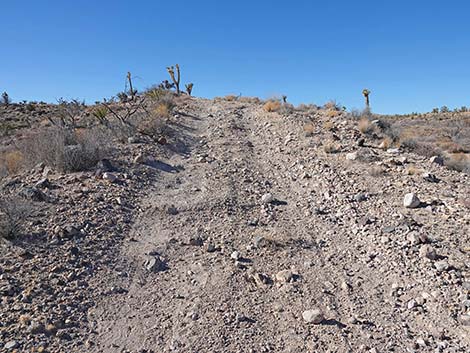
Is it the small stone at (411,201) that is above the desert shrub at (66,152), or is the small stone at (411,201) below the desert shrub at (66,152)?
below

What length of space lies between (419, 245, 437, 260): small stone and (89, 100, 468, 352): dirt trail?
130 millimetres

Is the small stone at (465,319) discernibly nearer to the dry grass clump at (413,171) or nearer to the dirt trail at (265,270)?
the dirt trail at (265,270)

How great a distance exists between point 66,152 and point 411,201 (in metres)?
6.39

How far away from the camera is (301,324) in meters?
3.94

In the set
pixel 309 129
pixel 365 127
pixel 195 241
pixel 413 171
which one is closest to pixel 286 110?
pixel 309 129

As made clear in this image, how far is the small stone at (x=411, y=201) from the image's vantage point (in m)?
6.19

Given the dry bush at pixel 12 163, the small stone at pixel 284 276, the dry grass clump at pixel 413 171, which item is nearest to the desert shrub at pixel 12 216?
the dry bush at pixel 12 163

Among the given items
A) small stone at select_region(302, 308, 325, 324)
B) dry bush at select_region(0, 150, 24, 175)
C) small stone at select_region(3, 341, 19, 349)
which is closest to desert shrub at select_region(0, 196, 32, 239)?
small stone at select_region(3, 341, 19, 349)

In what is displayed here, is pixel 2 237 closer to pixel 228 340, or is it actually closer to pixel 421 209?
pixel 228 340

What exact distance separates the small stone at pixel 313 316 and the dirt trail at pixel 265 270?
0.26 ft

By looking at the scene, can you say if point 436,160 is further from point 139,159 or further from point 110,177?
point 110,177

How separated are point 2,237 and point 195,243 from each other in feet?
8.30

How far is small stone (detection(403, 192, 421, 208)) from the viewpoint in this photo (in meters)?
6.19

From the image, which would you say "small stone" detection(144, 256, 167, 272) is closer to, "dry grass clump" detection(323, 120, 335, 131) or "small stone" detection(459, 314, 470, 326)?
"small stone" detection(459, 314, 470, 326)
